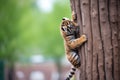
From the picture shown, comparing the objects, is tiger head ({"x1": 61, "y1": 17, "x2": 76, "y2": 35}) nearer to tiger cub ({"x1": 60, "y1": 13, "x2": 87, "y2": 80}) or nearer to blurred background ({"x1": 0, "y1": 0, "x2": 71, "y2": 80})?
tiger cub ({"x1": 60, "y1": 13, "x2": 87, "y2": 80})

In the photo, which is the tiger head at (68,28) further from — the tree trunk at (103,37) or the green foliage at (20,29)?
the green foliage at (20,29)

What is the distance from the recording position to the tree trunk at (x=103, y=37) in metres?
5.63

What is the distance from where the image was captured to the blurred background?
29078 mm

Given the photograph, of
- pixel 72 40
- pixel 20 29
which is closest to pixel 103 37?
pixel 72 40

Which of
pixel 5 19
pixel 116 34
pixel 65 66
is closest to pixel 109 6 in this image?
pixel 116 34

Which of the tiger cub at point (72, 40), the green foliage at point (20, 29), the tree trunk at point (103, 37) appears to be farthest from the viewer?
the green foliage at point (20, 29)

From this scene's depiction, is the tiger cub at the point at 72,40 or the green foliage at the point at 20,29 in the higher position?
the tiger cub at the point at 72,40

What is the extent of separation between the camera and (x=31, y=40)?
31.6 meters

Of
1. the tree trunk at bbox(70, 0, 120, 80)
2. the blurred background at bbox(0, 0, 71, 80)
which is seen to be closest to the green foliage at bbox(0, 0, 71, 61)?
the blurred background at bbox(0, 0, 71, 80)

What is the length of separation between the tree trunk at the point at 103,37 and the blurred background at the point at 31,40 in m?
20.2

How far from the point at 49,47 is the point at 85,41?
98.4 feet

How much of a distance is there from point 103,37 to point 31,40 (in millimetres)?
26043

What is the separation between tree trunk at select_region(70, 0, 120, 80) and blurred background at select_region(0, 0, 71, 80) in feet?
66.2

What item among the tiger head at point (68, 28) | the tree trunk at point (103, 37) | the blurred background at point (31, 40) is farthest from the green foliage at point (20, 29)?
the tree trunk at point (103, 37)
